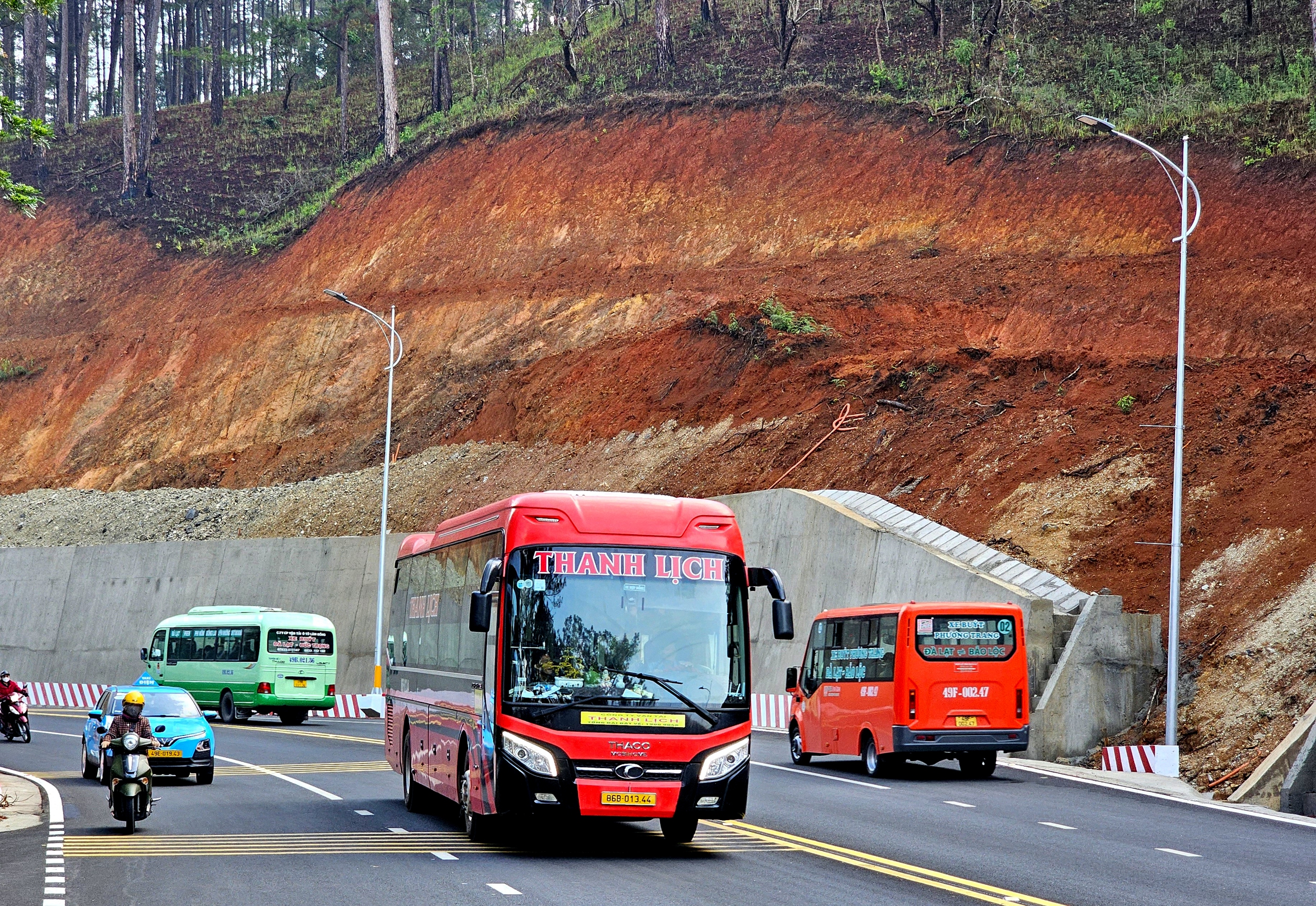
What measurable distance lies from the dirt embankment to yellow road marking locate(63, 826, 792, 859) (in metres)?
9.50

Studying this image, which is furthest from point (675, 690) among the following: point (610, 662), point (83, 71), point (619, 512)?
point (83, 71)

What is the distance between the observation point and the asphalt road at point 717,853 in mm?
10930

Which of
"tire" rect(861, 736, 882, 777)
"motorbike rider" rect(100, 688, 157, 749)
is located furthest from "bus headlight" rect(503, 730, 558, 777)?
"tire" rect(861, 736, 882, 777)

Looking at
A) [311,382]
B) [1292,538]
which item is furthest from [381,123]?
[1292,538]

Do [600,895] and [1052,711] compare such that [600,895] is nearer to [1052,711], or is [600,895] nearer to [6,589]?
[1052,711]

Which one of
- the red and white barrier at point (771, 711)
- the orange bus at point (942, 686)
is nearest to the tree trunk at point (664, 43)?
the red and white barrier at point (771, 711)

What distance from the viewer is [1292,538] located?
25281 mm

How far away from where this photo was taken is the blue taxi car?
20375 mm

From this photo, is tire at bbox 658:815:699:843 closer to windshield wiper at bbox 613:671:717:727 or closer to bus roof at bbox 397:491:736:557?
windshield wiper at bbox 613:671:717:727

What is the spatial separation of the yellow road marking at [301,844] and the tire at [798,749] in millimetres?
9382

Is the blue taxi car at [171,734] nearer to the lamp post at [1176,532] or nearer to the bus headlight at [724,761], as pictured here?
the bus headlight at [724,761]

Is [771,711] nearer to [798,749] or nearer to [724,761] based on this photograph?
[798,749]

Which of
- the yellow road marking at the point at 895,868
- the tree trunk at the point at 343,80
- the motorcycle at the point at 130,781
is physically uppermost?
the tree trunk at the point at 343,80

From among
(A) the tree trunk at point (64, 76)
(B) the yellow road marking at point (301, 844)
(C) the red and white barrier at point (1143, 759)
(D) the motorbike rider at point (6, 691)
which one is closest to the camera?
(B) the yellow road marking at point (301, 844)
